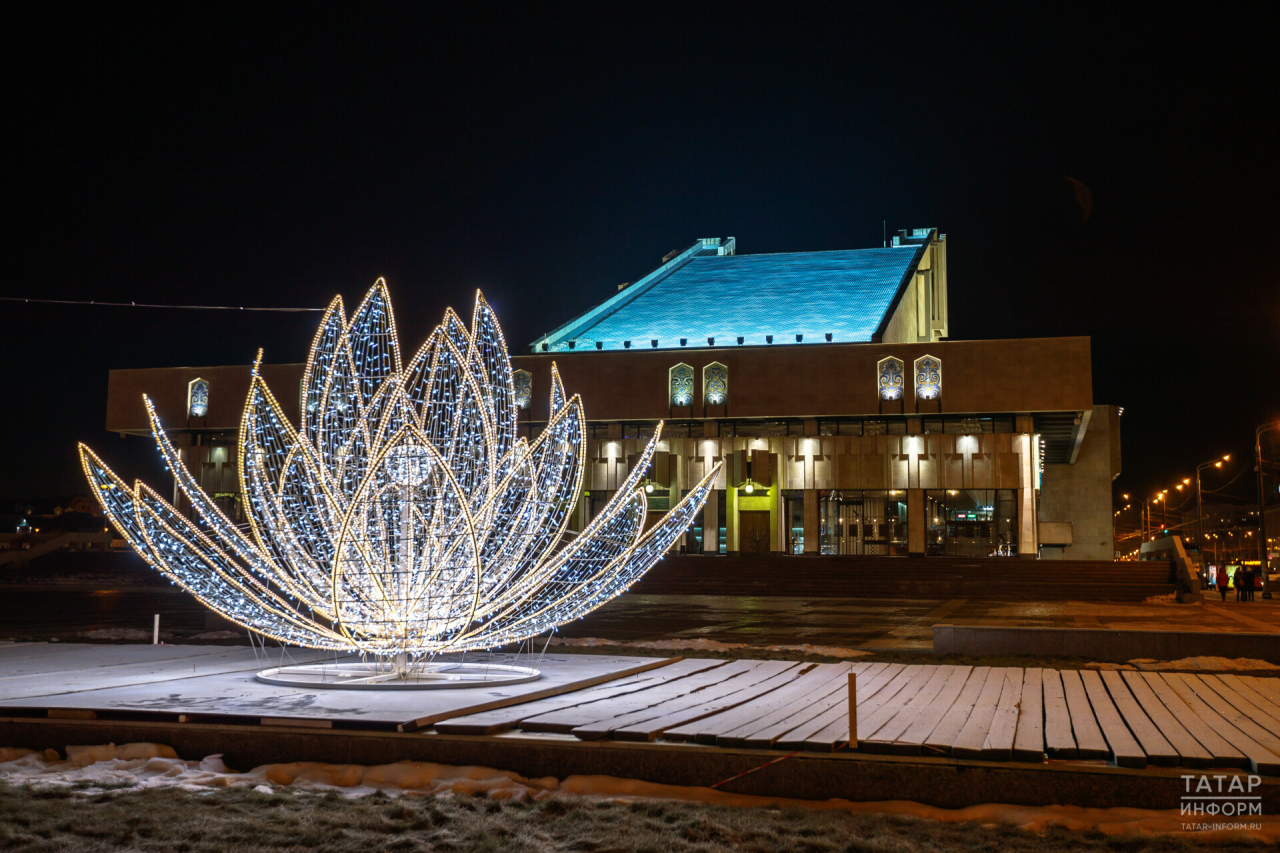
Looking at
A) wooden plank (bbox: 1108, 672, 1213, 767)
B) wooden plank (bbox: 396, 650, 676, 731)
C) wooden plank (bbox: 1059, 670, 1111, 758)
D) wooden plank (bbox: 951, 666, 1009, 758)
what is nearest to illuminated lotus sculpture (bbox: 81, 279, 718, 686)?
wooden plank (bbox: 396, 650, 676, 731)

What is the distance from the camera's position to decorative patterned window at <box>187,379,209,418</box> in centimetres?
4003

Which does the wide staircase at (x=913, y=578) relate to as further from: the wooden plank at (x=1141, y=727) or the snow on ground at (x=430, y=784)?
the snow on ground at (x=430, y=784)

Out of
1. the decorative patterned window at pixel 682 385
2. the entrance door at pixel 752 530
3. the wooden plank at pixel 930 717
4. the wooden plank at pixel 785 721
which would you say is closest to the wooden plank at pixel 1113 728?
the wooden plank at pixel 930 717

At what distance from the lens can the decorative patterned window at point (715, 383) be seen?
118 ft

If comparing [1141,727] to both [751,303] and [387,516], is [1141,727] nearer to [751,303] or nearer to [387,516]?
[387,516]

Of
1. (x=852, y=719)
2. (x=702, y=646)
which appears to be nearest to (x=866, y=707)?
(x=852, y=719)

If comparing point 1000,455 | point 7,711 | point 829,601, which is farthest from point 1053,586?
point 7,711

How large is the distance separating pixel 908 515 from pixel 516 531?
95.0ft

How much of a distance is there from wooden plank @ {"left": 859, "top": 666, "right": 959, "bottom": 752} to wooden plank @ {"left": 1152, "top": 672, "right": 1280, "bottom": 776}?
145 cm

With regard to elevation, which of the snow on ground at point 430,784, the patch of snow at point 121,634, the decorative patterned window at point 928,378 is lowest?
the snow on ground at point 430,784

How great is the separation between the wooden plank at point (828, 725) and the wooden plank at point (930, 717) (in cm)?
32

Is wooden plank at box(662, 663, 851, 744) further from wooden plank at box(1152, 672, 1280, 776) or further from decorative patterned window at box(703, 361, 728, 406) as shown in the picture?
decorative patterned window at box(703, 361, 728, 406)

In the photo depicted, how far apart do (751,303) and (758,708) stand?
1378 inches

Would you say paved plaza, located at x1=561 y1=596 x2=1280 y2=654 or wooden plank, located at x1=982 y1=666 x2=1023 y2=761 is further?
paved plaza, located at x1=561 y1=596 x2=1280 y2=654
